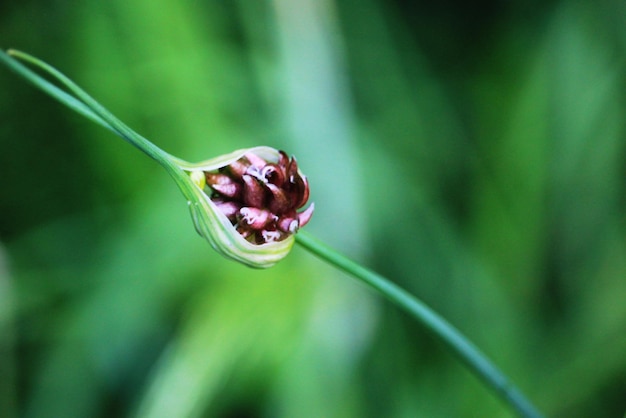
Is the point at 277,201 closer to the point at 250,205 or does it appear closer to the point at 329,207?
the point at 250,205

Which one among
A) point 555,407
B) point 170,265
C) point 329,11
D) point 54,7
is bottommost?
point 555,407

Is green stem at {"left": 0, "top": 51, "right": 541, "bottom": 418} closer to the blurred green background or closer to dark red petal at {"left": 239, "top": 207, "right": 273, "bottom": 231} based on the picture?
dark red petal at {"left": 239, "top": 207, "right": 273, "bottom": 231}

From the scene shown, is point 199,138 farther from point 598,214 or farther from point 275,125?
point 598,214

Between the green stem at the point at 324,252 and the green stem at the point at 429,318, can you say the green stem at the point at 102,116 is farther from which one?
the green stem at the point at 429,318

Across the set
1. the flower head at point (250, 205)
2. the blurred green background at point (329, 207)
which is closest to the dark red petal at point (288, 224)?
the flower head at point (250, 205)

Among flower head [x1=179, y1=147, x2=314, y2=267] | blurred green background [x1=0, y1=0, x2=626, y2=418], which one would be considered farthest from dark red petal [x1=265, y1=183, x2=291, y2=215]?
blurred green background [x1=0, y1=0, x2=626, y2=418]

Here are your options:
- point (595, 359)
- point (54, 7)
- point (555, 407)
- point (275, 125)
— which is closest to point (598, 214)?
point (595, 359)

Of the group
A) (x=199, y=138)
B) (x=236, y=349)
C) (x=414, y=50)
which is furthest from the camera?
(x=414, y=50)
